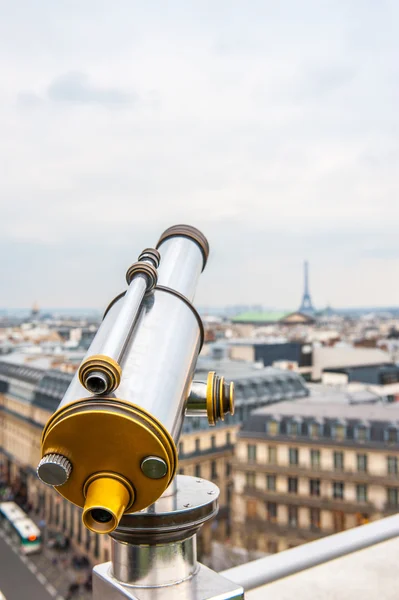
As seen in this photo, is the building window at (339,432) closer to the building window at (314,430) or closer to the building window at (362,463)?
the building window at (314,430)

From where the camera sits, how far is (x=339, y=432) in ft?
56.6

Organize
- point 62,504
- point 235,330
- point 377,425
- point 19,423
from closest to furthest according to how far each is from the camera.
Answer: point 377,425
point 62,504
point 19,423
point 235,330

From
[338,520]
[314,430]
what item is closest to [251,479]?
[314,430]

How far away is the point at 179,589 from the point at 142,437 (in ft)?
1.00

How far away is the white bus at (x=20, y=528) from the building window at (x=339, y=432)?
9600 mm

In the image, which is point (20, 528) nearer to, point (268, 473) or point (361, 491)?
point (268, 473)

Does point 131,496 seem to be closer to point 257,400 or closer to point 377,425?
point 377,425

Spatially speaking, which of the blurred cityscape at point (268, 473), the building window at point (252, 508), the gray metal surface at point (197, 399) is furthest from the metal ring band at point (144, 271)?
the building window at point (252, 508)

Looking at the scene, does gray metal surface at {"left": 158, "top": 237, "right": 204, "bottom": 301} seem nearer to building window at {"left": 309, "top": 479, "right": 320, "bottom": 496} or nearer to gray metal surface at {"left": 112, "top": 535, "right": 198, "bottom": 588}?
gray metal surface at {"left": 112, "top": 535, "right": 198, "bottom": 588}

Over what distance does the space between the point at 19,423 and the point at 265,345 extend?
1431cm

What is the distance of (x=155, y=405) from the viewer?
91cm

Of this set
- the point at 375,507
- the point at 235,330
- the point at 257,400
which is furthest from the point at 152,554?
the point at 235,330

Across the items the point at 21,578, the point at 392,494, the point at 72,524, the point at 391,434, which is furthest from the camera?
the point at 72,524

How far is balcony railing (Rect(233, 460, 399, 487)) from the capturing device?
17047mm
